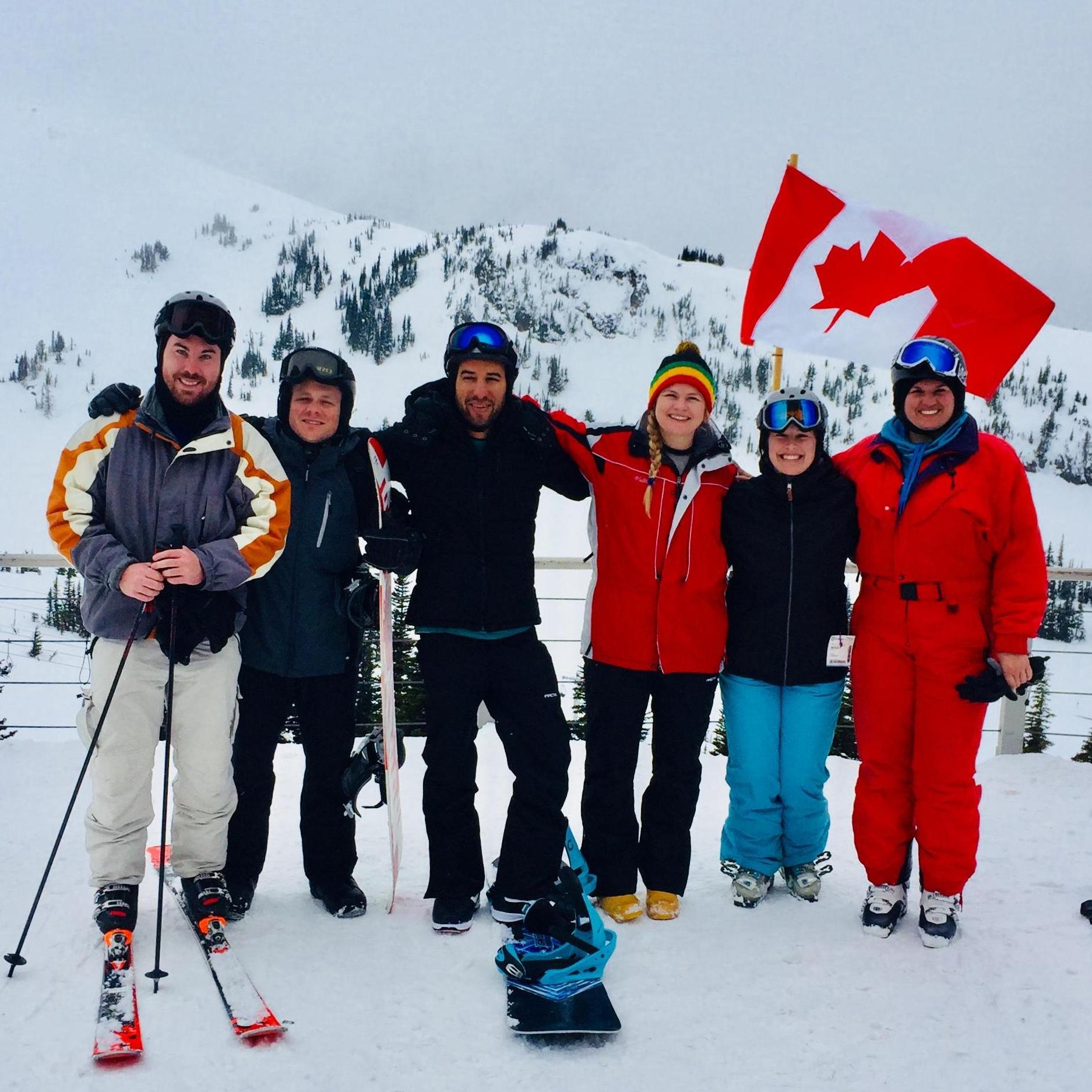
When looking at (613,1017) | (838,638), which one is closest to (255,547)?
(613,1017)

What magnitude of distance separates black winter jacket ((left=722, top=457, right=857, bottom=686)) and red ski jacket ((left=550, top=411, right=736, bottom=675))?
0.10 meters

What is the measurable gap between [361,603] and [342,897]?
1050 millimetres

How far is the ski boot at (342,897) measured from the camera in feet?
9.48

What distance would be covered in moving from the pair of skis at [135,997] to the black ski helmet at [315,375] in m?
1.69

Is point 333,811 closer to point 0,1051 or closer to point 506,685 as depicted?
point 506,685

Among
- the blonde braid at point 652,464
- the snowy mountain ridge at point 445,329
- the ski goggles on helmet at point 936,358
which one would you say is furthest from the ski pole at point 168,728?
the snowy mountain ridge at point 445,329

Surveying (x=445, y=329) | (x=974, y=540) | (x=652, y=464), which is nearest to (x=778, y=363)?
(x=652, y=464)

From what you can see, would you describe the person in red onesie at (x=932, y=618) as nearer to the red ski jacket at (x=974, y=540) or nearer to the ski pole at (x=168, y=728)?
the red ski jacket at (x=974, y=540)

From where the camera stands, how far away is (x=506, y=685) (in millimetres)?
2908

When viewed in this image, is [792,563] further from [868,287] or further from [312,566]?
[868,287]

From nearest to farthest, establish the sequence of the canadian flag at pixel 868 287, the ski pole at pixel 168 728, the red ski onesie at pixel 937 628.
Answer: the ski pole at pixel 168 728 < the red ski onesie at pixel 937 628 < the canadian flag at pixel 868 287

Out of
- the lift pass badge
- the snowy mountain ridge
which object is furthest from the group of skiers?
the snowy mountain ridge

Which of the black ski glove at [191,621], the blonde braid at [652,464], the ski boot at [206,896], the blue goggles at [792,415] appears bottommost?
the ski boot at [206,896]

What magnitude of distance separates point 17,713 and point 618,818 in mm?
20722
